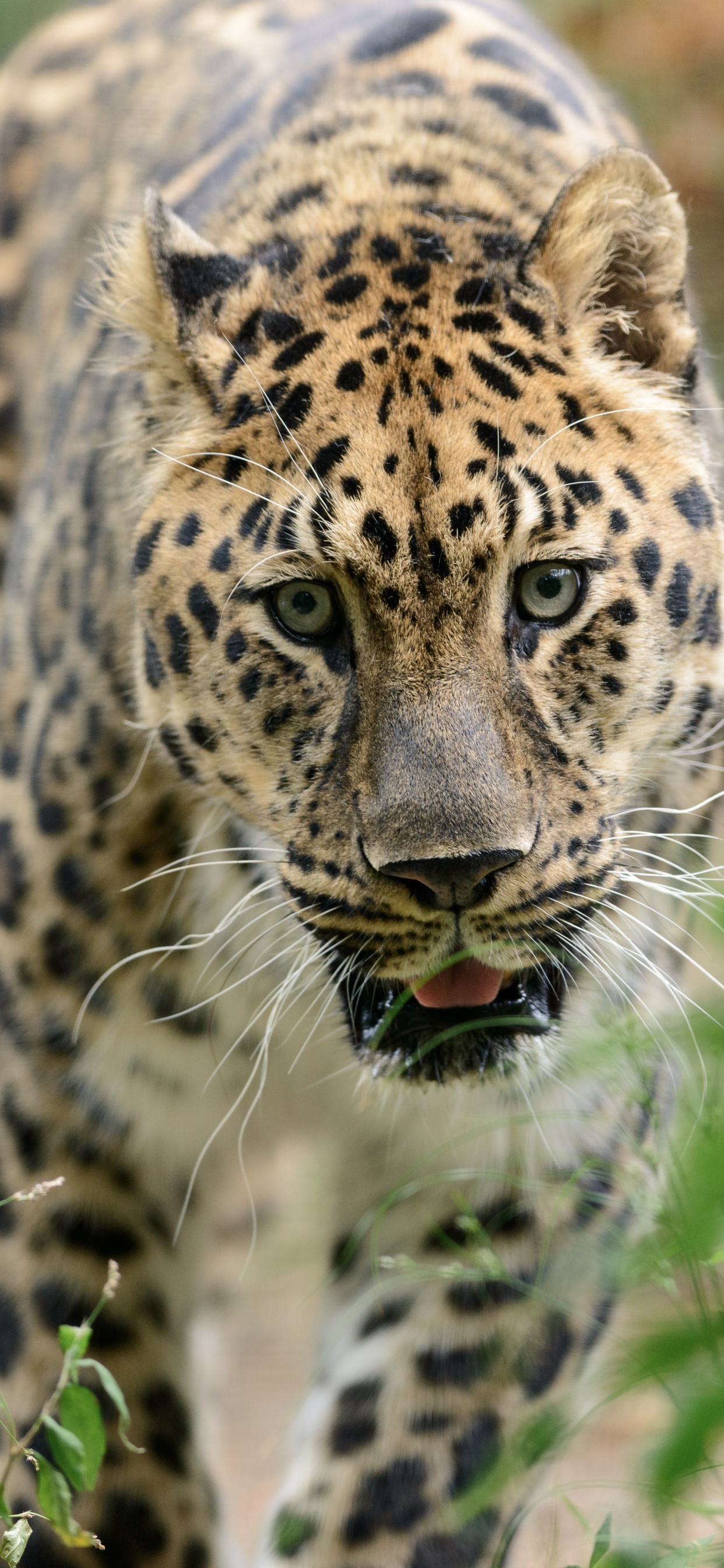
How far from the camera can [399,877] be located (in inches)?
152

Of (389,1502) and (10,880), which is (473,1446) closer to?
(389,1502)

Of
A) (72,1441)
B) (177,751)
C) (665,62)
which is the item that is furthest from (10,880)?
(665,62)

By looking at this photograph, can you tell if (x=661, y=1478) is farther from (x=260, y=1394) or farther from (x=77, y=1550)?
(x=260, y=1394)

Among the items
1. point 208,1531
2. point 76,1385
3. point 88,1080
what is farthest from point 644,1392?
point 208,1531

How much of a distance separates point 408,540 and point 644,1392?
1.63 meters

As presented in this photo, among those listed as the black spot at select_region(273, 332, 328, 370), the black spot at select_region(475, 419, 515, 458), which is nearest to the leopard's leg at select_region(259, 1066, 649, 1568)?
the black spot at select_region(475, 419, 515, 458)

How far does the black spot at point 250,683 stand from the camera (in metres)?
4.21

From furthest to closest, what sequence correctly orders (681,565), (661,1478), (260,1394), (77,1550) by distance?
(260,1394) → (77,1550) → (681,565) → (661,1478)

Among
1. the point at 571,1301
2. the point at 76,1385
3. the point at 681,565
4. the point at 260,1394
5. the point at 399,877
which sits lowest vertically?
the point at 260,1394

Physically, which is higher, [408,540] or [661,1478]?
[408,540]

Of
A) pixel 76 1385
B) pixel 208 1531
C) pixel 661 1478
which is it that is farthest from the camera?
pixel 208 1531

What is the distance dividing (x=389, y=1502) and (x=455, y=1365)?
388mm

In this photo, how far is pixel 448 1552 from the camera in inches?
199

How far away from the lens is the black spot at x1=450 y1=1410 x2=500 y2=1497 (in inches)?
197
